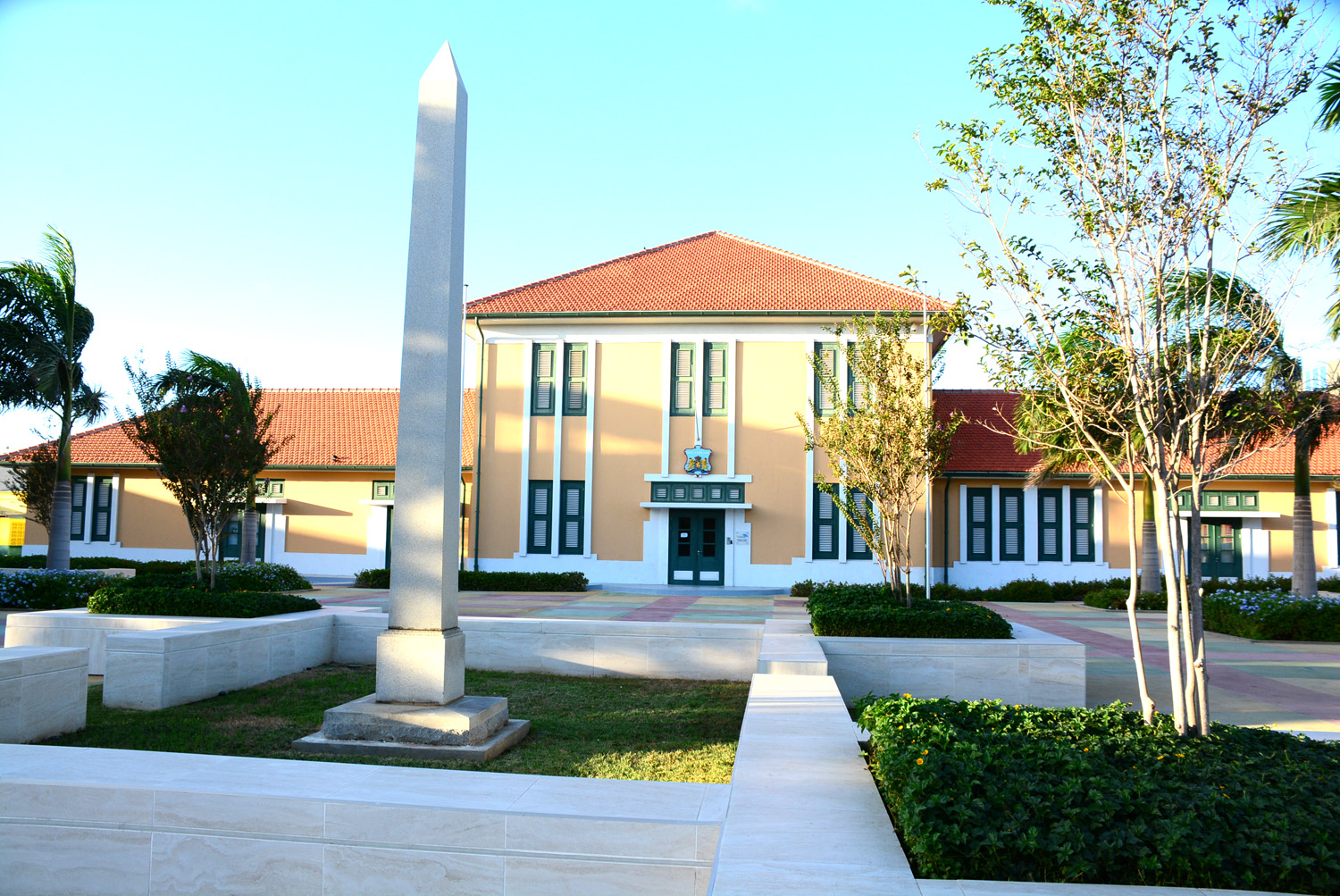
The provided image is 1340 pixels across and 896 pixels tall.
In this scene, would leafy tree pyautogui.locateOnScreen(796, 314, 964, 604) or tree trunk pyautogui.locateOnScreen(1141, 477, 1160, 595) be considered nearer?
leafy tree pyautogui.locateOnScreen(796, 314, 964, 604)

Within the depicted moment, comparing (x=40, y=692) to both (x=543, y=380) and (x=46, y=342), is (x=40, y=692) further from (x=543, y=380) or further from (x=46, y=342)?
(x=543, y=380)

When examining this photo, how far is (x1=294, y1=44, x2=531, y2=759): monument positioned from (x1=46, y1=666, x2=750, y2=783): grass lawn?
13.4 inches

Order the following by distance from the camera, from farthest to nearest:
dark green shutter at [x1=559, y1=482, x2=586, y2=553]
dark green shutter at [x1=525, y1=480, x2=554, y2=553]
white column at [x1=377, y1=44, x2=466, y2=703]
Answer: dark green shutter at [x1=525, y1=480, x2=554, y2=553], dark green shutter at [x1=559, y1=482, x2=586, y2=553], white column at [x1=377, y1=44, x2=466, y2=703]

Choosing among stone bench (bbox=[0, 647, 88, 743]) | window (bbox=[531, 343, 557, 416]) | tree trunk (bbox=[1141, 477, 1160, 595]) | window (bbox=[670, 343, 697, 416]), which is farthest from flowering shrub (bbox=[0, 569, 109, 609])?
tree trunk (bbox=[1141, 477, 1160, 595])

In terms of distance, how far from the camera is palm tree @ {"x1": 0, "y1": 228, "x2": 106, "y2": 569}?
57.5 feet

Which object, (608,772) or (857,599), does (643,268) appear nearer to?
(857,599)

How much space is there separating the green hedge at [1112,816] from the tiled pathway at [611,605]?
955 cm

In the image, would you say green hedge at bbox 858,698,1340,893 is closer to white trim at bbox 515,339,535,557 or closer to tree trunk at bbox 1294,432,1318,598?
tree trunk at bbox 1294,432,1318,598

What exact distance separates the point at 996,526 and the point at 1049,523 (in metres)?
1.65

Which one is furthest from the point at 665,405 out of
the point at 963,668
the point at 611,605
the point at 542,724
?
the point at 542,724

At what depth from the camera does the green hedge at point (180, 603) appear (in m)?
11.0

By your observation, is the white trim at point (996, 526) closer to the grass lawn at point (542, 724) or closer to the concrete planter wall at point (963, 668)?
the concrete planter wall at point (963, 668)

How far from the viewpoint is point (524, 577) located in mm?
23094

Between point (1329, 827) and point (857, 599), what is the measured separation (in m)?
8.68
